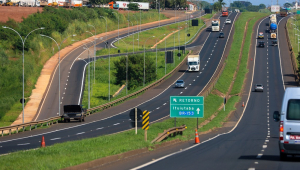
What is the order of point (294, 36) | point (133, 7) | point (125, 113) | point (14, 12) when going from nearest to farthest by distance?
point (125, 113)
point (14, 12)
point (294, 36)
point (133, 7)

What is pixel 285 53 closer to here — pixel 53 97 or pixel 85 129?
pixel 53 97

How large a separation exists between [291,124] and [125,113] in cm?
4616

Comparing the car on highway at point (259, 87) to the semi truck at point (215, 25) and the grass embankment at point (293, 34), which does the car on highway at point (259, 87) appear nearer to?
the grass embankment at point (293, 34)

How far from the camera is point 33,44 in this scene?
104625mm

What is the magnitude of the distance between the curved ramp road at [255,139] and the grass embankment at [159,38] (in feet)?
75.8

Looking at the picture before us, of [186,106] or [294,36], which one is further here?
[294,36]

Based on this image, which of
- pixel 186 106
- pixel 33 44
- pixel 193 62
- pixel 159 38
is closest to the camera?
pixel 186 106

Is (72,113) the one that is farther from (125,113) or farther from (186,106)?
(186,106)

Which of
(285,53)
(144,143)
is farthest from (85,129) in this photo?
(285,53)

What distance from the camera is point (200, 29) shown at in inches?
6314

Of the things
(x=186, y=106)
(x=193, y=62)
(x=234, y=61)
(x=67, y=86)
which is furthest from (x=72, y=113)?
(x=234, y=61)

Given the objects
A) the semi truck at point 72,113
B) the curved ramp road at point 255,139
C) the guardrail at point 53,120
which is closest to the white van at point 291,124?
the curved ramp road at point 255,139

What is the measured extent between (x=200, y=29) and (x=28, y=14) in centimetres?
5920

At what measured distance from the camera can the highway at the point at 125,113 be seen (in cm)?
3953
